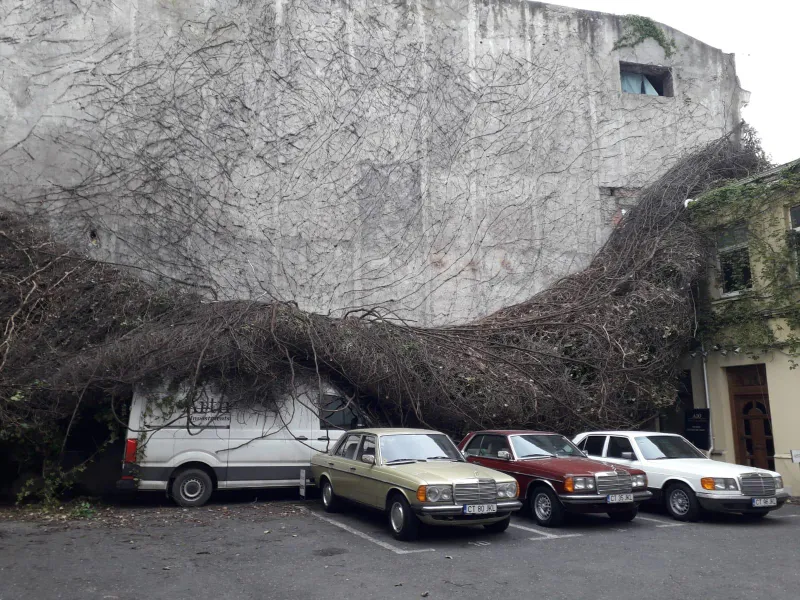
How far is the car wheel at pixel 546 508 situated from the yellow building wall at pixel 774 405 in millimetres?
6909

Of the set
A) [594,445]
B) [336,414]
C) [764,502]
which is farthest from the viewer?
[336,414]

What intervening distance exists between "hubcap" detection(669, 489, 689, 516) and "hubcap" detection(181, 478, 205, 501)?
308 inches

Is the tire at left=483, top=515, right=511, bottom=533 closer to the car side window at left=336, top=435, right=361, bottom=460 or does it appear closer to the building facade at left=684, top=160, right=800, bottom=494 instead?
the car side window at left=336, top=435, right=361, bottom=460

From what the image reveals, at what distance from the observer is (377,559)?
315 inches

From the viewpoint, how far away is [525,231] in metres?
19.0

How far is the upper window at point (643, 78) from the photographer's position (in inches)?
829

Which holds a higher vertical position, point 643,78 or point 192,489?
point 643,78

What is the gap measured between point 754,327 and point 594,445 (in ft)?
18.1

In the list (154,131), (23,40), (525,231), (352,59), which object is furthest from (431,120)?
(23,40)

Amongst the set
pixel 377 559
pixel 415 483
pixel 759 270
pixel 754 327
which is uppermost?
pixel 759 270

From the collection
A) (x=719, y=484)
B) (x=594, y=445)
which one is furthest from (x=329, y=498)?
(x=719, y=484)

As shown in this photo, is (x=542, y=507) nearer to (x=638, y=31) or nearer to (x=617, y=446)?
(x=617, y=446)

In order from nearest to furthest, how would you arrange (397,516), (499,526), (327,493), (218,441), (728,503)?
(397,516) < (499,526) < (728,503) < (327,493) < (218,441)

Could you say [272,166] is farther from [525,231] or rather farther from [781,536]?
[781,536]
